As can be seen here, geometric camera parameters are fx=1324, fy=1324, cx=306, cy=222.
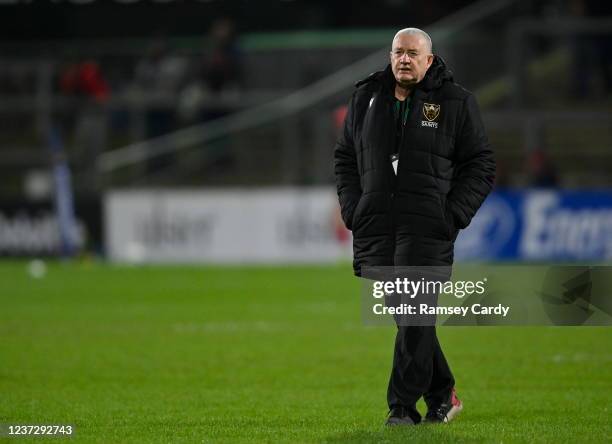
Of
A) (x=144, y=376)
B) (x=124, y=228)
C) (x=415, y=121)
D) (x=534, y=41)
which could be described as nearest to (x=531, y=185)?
(x=534, y=41)

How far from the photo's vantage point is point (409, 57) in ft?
24.6

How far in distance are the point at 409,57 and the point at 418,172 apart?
65 centimetres

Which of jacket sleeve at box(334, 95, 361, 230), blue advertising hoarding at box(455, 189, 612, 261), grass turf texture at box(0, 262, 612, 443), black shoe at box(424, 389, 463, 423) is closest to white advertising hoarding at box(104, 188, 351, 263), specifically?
blue advertising hoarding at box(455, 189, 612, 261)

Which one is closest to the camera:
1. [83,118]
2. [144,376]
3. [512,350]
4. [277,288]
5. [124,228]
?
[144,376]

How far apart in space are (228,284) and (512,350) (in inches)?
357

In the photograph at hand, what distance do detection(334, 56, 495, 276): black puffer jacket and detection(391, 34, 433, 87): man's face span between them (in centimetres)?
12

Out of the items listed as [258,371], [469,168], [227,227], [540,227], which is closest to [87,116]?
[227,227]

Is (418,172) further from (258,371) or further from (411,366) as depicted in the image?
A: (258,371)

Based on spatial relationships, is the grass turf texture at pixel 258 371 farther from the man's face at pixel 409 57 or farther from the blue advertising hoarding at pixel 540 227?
the blue advertising hoarding at pixel 540 227

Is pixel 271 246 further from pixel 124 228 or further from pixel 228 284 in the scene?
pixel 228 284

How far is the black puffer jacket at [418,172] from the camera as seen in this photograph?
7.53 m

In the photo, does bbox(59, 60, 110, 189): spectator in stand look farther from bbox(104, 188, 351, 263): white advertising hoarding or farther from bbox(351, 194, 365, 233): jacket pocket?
bbox(351, 194, 365, 233): jacket pocket

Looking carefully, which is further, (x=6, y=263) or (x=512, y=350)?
(x=6, y=263)

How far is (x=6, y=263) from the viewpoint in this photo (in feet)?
87.1
